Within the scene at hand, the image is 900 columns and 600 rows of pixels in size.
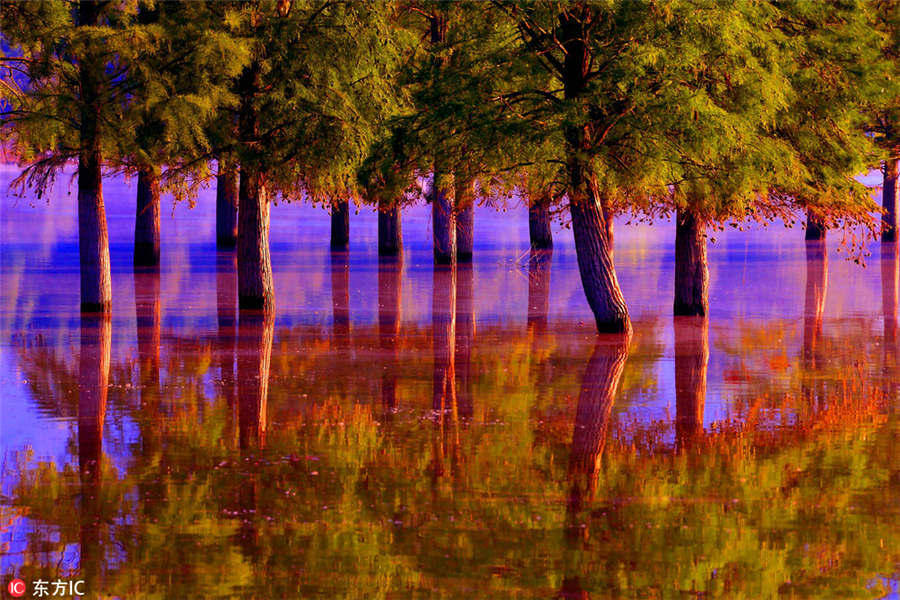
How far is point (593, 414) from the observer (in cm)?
1569

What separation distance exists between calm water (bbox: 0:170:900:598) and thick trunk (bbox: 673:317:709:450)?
8 centimetres

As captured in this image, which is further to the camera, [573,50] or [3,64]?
[3,64]

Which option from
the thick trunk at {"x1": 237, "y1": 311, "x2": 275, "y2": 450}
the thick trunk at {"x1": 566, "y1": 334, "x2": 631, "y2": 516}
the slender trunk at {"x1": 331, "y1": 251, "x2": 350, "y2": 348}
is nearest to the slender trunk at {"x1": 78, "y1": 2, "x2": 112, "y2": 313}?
the thick trunk at {"x1": 237, "y1": 311, "x2": 275, "y2": 450}

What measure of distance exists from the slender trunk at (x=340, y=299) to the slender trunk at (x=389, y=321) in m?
0.72

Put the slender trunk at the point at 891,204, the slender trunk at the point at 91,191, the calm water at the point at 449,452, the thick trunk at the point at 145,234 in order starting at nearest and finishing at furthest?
the calm water at the point at 449,452 → the slender trunk at the point at 91,191 → the thick trunk at the point at 145,234 → the slender trunk at the point at 891,204

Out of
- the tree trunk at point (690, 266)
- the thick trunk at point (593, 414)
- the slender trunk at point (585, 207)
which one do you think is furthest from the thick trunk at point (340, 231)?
the thick trunk at point (593, 414)

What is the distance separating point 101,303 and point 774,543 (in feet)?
66.1

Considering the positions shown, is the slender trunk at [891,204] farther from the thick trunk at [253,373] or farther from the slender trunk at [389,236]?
the thick trunk at [253,373]

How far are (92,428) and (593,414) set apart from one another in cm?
622

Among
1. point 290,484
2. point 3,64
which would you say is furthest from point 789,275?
point 290,484

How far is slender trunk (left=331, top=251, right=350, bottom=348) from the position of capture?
2403 centimetres

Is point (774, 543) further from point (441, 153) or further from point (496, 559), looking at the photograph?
point (441, 153)

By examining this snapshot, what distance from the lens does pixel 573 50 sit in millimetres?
22469

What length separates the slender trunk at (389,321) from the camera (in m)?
17.3
